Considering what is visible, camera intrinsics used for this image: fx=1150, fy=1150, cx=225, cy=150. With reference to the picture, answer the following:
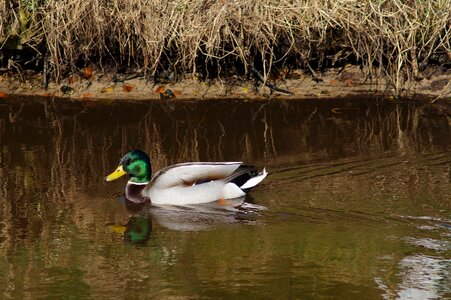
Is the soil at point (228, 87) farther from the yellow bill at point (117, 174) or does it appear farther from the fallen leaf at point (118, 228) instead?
the fallen leaf at point (118, 228)

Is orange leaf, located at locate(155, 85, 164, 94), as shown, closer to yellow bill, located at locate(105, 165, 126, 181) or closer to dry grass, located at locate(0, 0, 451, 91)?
dry grass, located at locate(0, 0, 451, 91)

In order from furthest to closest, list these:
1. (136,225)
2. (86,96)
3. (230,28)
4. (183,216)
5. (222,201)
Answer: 1. (86,96)
2. (230,28)
3. (222,201)
4. (183,216)
5. (136,225)

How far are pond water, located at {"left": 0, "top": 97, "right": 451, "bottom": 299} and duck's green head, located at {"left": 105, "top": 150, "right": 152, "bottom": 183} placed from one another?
17 cm

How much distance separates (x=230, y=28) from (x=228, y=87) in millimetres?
1018

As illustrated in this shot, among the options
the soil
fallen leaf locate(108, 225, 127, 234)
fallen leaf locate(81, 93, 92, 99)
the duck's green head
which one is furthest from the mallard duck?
fallen leaf locate(81, 93, 92, 99)

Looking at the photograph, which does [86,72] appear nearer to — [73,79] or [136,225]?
[73,79]

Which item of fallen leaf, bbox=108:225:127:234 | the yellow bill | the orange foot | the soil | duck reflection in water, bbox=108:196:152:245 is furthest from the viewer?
the soil

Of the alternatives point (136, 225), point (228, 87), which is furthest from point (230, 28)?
point (136, 225)

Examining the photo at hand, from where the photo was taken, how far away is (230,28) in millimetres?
11539

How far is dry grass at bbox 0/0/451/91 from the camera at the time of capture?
11453 mm

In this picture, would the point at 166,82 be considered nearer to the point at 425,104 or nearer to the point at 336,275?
the point at 425,104

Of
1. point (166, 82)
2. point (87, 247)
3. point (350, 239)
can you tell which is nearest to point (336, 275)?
point (350, 239)

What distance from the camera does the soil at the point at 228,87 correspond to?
12.3m

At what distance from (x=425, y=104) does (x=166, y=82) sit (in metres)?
2.78
